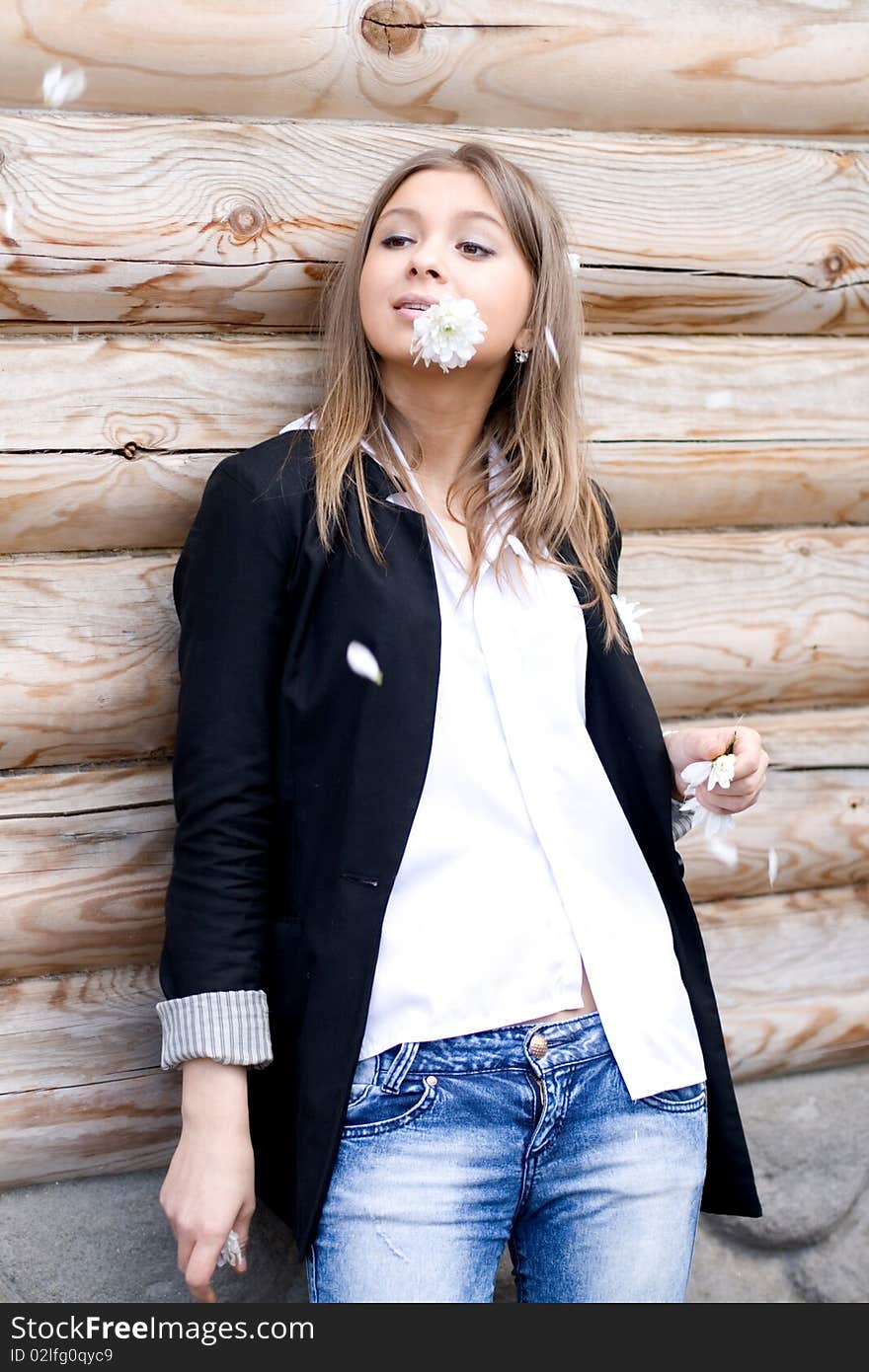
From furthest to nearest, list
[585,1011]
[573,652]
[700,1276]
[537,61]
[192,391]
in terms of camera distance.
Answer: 1. [700,1276]
2. [537,61]
3. [192,391]
4. [573,652]
5. [585,1011]

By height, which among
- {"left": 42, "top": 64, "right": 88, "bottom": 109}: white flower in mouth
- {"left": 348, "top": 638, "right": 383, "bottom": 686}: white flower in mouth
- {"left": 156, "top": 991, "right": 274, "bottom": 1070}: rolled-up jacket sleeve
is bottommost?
{"left": 156, "top": 991, "right": 274, "bottom": 1070}: rolled-up jacket sleeve

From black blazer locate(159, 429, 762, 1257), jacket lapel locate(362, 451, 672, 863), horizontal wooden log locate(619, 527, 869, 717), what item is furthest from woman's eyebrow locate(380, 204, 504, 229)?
horizontal wooden log locate(619, 527, 869, 717)

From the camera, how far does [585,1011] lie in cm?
180

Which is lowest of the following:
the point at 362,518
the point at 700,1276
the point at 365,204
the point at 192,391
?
the point at 700,1276

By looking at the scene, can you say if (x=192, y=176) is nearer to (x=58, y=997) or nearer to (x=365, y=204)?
(x=365, y=204)

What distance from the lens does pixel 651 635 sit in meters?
2.47

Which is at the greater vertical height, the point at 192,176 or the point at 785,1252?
the point at 192,176

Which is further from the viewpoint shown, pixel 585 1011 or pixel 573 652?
pixel 573 652

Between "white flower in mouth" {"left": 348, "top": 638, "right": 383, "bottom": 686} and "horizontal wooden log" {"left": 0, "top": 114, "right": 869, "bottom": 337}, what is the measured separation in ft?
2.36

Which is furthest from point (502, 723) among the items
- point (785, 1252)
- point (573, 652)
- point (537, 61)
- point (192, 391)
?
point (785, 1252)

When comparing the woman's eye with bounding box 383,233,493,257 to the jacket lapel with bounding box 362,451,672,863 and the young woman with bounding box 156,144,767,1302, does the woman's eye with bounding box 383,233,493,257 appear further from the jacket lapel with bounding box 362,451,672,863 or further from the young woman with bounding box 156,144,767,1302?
the jacket lapel with bounding box 362,451,672,863

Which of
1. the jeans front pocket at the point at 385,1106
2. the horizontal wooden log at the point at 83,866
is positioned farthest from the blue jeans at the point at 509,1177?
the horizontal wooden log at the point at 83,866

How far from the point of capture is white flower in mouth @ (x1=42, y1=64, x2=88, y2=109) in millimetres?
2002

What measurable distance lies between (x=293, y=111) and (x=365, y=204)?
197 mm
